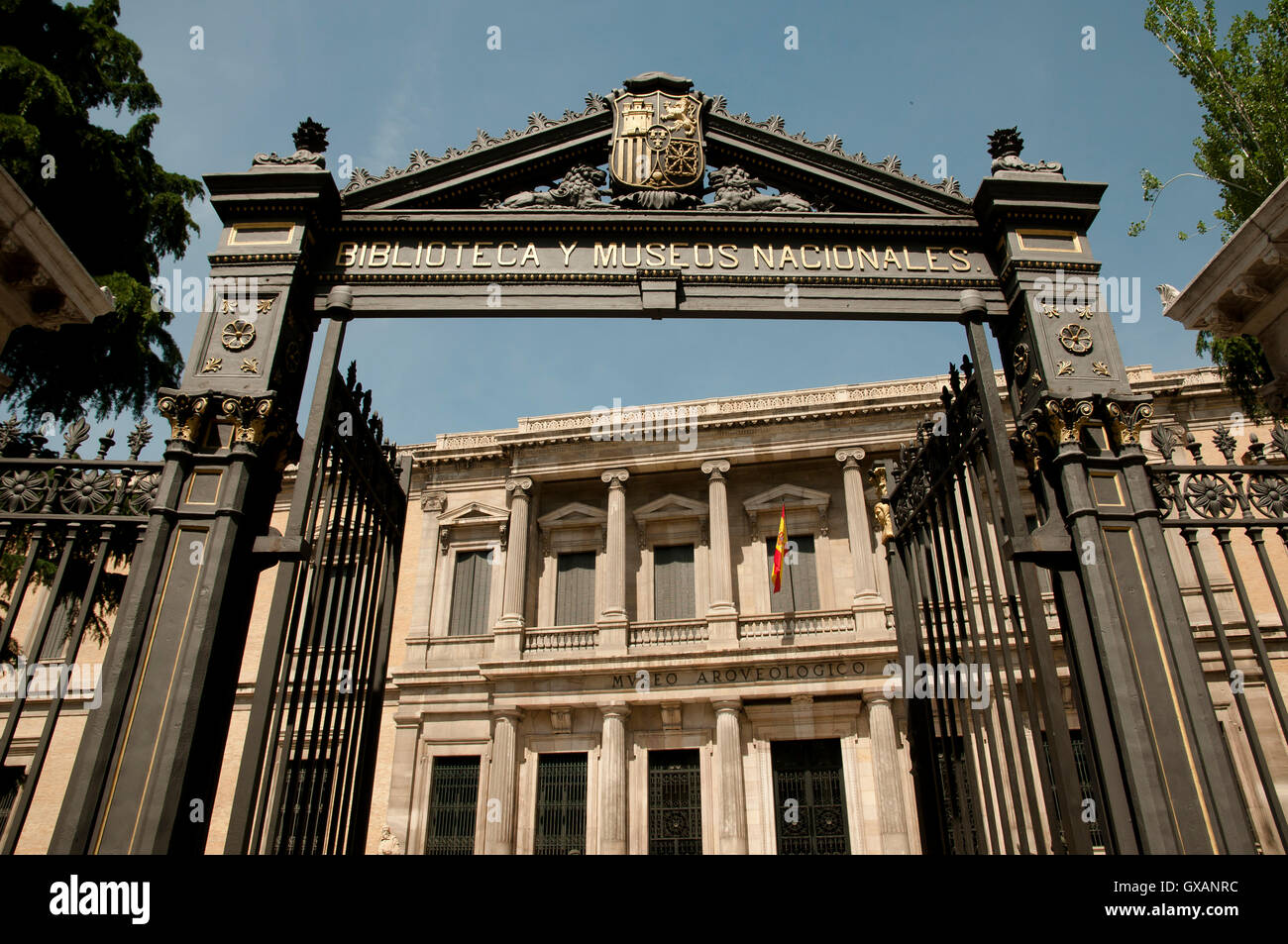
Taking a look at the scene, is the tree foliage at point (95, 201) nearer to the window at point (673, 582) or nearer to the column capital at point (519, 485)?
the column capital at point (519, 485)

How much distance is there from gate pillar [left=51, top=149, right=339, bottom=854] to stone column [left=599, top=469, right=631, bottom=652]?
15.8 meters

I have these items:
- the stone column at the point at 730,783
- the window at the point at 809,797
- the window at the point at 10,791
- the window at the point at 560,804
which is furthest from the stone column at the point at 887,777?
the window at the point at 10,791

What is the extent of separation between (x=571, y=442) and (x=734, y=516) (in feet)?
16.0

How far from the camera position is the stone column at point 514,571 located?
840 inches

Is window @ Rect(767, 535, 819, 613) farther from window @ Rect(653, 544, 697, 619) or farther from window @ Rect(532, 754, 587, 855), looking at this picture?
window @ Rect(532, 754, 587, 855)

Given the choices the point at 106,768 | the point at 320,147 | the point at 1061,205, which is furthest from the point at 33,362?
the point at 1061,205

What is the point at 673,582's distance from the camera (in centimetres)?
2266

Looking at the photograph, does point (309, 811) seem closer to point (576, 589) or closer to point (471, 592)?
point (576, 589)

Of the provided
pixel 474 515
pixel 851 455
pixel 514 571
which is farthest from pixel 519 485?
pixel 851 455

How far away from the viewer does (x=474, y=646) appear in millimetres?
22016

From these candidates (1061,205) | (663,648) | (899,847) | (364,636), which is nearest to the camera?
(1061,205)
